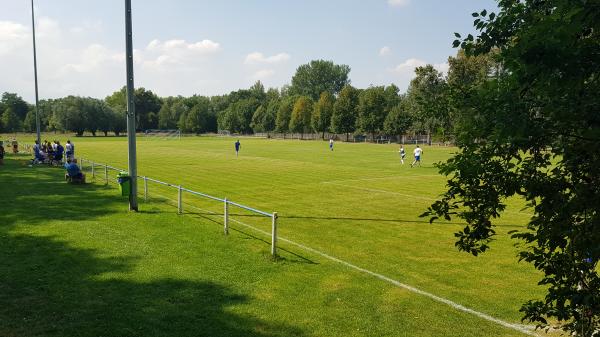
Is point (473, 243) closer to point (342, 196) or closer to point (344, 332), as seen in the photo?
point (344, 332)

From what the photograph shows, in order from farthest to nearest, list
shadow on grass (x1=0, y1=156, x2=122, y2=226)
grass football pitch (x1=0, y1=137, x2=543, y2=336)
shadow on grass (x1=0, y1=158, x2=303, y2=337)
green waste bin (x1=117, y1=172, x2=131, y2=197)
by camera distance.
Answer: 1. green waste bin (x1=117, y1=172, x2=131, y2=197)
2. shadow on grass (x1=0, y1=156, x2=122, y2=226)
3. grass football pitch (x1=0, y1=137, x2=543, y2=336)
4. shadow on grass (x1=0, y1=158, x2=303, y2=337)

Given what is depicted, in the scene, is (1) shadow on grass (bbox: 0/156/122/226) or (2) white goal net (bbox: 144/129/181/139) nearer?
(1) shadow on grass (bbox: 0/156/122/226)

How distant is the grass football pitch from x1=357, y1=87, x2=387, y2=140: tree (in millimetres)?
79257

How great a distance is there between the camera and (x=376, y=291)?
335 inches

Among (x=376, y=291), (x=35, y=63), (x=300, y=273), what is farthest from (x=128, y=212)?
(x=35, y=63)

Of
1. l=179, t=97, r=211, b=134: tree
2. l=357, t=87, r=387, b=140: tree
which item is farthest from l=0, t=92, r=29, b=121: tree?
l=357, t=87, r=387, b=140: tree

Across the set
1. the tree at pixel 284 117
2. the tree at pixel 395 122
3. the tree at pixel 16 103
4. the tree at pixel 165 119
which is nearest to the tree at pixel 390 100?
the tree at pixel 395 122

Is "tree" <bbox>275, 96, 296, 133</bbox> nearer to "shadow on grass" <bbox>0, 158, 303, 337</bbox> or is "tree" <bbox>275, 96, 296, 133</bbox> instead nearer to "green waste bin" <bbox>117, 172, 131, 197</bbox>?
"green waste bin" <bbox>117, 172, 131, 197</bbox>

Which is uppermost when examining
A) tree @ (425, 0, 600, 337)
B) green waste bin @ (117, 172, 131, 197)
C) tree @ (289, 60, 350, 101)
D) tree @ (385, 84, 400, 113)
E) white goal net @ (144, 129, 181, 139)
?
tree @ (289, 60, 350, 101)

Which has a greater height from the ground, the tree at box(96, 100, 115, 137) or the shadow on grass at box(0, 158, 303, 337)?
the tree at box(96, 100, 115, 137)

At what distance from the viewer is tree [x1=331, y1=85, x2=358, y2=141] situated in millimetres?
103125

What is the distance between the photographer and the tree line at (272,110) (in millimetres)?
91312

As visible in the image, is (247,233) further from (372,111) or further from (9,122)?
(9,122)

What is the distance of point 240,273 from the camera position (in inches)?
368
